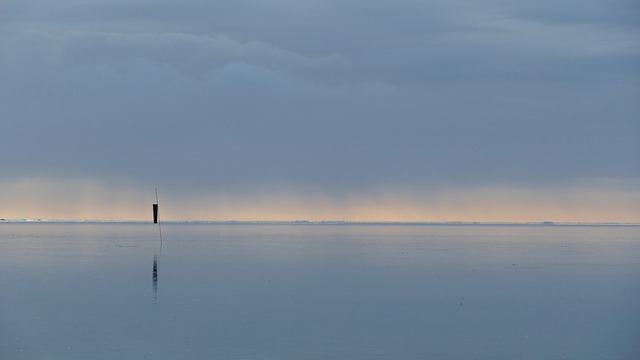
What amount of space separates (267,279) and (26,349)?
31.7m

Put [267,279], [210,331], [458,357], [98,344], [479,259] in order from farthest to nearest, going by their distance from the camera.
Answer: [479,259], [267,279], [210,331], [98,344], [458,357]

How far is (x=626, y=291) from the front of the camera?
59.6m

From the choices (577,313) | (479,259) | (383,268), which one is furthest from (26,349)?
(479,259)

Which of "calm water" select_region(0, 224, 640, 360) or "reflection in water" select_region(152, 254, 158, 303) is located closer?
"calm water" select_region(0, 224, 640, 360)

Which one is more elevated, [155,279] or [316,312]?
[155,279]

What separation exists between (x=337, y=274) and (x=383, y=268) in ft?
28.0

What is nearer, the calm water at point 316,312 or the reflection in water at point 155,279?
the calm water at point 316,312

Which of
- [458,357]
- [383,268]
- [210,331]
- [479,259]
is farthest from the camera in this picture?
[479,259]

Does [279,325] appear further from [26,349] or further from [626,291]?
[626,291]

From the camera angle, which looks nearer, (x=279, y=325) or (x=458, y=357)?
(x=458, y=357)

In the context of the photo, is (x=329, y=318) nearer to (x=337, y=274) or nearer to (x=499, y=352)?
(x=499, y=352)

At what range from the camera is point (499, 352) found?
35.1m

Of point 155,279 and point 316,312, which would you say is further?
point 155,279

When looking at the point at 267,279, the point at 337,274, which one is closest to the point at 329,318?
the point at 267,279
